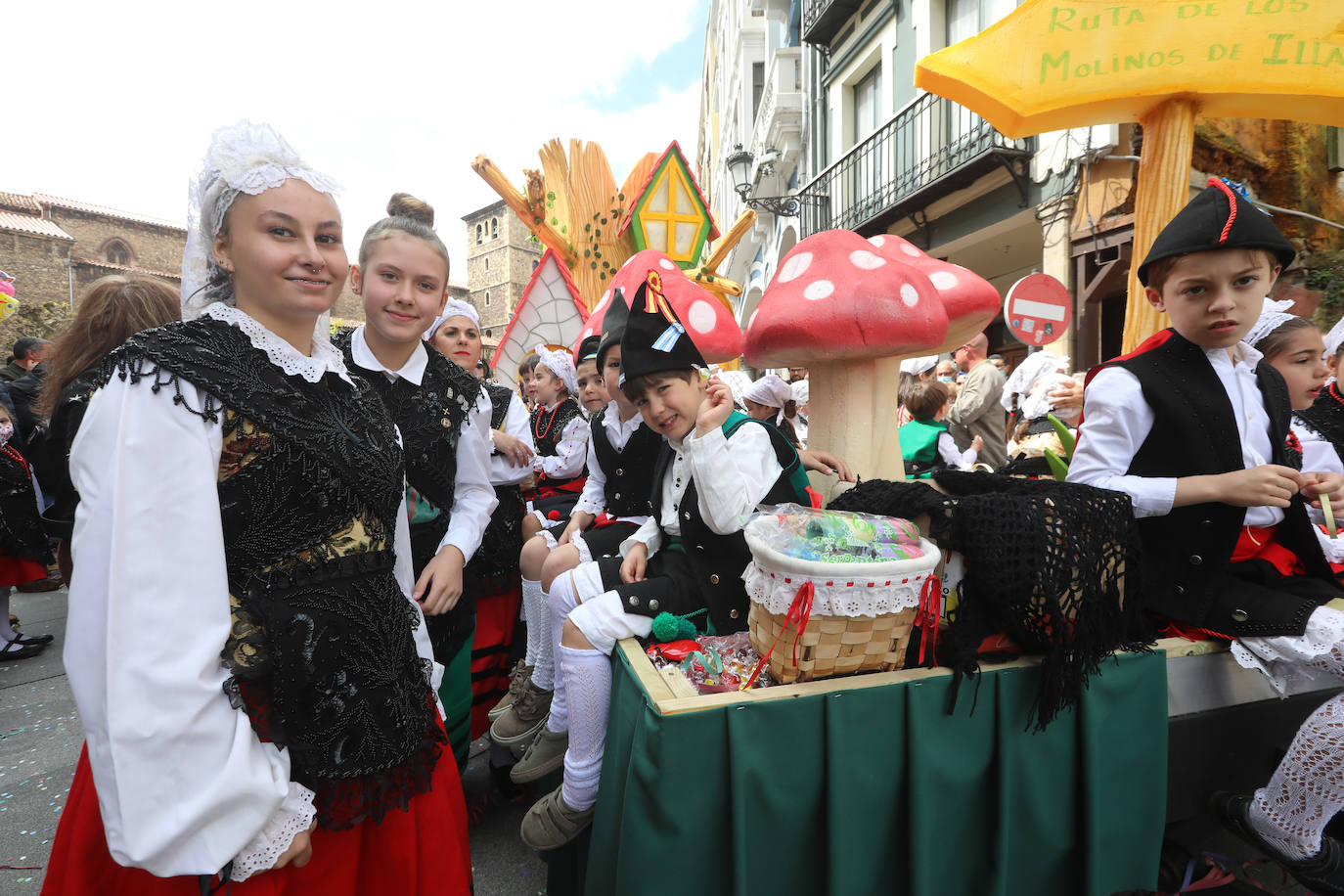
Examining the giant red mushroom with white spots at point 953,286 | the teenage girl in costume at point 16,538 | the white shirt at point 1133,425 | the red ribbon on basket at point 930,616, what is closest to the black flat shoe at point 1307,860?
the white shirt at point 1133,425

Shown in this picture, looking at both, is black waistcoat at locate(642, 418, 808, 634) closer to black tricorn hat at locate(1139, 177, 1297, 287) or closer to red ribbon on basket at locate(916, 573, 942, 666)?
red ribbon on basket at locate(916, 573, 942, 666)

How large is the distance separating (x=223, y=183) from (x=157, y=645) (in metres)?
0.77

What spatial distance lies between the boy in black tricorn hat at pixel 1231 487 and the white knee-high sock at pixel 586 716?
5.31 ft

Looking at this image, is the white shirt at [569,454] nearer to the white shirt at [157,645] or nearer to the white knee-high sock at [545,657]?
the white knee-high sock at [545,657]

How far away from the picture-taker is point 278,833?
3.23ft

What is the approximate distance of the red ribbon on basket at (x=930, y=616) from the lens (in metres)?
1.63

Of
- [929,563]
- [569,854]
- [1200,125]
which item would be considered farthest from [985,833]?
[1200,125]

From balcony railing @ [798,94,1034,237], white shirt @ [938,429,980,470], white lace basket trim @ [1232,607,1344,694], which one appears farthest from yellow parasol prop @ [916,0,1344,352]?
balcony railing @ [798,94,1034,237]

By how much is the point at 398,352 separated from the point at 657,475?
972mm

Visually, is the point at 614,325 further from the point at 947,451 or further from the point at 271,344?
the point at 947,451

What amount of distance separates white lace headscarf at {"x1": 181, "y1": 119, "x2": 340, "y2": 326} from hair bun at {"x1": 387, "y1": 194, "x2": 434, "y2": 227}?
89cm

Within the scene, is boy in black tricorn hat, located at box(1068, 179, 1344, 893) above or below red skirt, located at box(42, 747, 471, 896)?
above

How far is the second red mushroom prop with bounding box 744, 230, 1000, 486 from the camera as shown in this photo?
96.0 inches

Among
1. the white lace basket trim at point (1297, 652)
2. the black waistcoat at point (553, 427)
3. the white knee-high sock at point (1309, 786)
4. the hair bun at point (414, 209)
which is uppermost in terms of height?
the hair bun at point (414, 209)
